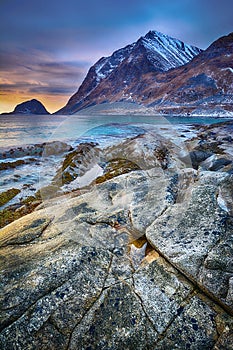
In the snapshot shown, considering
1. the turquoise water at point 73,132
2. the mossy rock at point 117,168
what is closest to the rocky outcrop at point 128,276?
the mossy rock at point 117,168

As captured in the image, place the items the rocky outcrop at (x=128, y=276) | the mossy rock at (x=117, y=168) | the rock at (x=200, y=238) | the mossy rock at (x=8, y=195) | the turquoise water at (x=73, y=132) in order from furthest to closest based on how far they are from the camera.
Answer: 1. the turquoise water at (x=73, y=132)
2. the mossy rock at (x=117, y=168)
3. the mossy rock at (x=8, y=195)
4. the rock at (x=200, y=238)
5. the rocky outcrop at (x=128, y=276)

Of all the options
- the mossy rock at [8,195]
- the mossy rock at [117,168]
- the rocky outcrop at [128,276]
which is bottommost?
the mossy rock at [8,195]

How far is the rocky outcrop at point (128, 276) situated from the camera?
14.7 feet

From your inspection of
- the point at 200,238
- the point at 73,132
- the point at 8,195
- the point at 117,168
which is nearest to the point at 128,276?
the point at 200,238

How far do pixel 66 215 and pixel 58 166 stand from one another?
1906cm

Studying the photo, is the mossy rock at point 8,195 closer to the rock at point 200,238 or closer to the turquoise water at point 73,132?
the rock at point 200,238

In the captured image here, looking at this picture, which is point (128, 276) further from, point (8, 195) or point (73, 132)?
point (73, 132)

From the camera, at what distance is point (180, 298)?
16.3 feet

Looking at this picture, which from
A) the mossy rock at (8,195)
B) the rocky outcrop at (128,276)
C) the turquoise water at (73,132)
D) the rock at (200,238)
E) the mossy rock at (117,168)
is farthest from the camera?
the turquoise water at (73,132)

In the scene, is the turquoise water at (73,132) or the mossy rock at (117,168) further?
the turquoise water at (73,132)

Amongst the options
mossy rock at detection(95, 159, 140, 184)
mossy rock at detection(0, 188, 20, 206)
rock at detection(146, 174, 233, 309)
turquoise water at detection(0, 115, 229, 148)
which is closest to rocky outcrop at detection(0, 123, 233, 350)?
rock at detection(146, 174, 233, 309)

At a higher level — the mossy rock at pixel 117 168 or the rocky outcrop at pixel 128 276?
the rocky outcrop at pixel 128 276

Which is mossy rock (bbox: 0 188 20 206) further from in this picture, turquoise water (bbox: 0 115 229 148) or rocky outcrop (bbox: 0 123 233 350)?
turquoise water (bbox: 0 115 229 148)

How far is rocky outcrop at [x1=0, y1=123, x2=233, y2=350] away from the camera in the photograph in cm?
448
